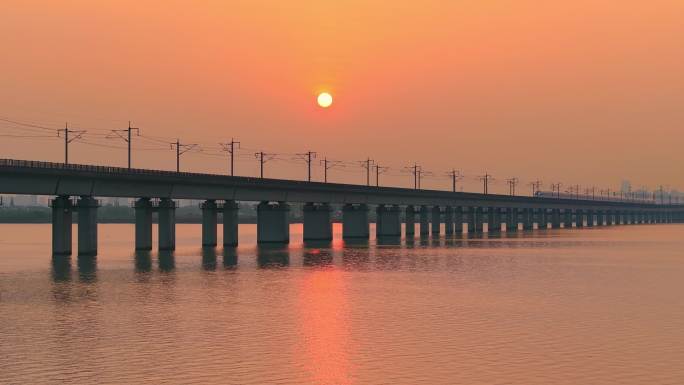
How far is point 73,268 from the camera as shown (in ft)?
289

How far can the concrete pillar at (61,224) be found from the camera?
10206cm

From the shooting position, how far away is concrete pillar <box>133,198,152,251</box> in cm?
11794

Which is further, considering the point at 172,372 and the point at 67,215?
the point at 67,215

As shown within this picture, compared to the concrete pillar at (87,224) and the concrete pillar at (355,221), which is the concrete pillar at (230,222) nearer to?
the concrete pillar at (87,224)

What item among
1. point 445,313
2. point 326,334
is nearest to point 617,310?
point 445,313

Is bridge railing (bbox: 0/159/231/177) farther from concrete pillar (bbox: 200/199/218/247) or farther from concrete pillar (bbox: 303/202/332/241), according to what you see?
concrete pillar (bbox: 303/202/332/241)

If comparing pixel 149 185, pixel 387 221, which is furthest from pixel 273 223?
pixel 387 221

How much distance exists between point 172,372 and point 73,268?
58285 mm

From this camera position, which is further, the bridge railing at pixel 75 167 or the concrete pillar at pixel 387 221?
the concrete pillar at pixel 387 221

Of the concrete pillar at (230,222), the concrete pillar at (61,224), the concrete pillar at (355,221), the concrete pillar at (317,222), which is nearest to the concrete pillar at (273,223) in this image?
the concrete pillar at (230,222)

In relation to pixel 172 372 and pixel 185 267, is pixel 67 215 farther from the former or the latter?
pixel 172 372

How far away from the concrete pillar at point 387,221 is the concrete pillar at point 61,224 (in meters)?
97.5

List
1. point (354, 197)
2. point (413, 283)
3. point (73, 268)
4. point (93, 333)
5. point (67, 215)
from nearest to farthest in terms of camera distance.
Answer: point (93, 333) < point (413, 283) < point (73, 268) < point (67, 215) < point (354, 197)

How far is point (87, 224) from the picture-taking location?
107 meters
